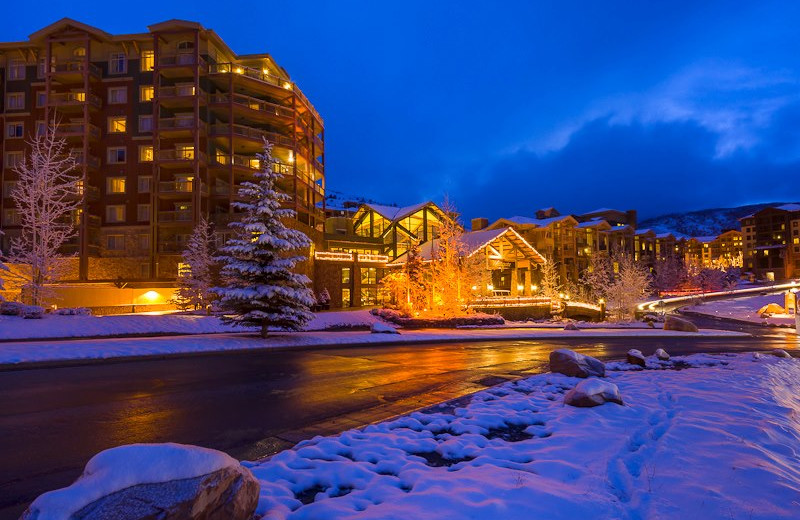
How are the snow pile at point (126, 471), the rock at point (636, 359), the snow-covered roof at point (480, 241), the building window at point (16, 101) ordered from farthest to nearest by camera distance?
the building window at point (16, 101) → the snow-covered roof at point (480, 241) → the rock at point (636, 359) → the snow pile at point (126, 471)

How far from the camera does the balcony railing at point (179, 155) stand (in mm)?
39500

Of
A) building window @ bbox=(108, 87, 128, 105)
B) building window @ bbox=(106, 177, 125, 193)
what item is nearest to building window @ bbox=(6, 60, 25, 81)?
building window @ bbox=(108, 87, 128, 105)

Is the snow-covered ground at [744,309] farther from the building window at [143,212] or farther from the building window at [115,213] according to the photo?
the building window at [115,213]

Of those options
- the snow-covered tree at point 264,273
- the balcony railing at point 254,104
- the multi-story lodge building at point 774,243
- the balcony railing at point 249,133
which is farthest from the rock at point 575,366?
the multi-story lodge building at point 774,243

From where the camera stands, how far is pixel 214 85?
43.2 m

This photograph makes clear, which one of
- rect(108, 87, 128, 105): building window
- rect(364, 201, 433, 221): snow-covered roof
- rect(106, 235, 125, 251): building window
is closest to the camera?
rect(106, 235, 125, 251): building window

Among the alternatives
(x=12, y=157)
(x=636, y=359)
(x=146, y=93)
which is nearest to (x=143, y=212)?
(x=146, y=93)

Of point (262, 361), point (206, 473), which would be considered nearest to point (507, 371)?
point (262, 361)

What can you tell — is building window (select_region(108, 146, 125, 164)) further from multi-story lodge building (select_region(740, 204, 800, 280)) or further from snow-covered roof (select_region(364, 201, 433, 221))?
multi-story lodge building (select_region(740, 204, 800, 280))

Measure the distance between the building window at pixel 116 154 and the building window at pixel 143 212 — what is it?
15.3ft

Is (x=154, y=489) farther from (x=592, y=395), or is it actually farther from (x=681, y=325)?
(x=681, y=325)

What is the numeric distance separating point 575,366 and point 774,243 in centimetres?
12477

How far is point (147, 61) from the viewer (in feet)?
141

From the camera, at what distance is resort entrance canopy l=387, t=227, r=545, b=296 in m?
40.1
